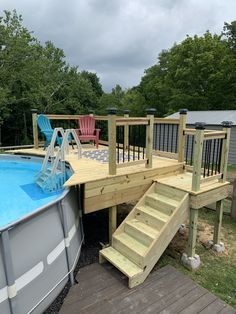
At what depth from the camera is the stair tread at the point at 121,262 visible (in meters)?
2.99

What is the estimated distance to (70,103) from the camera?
47.7ft

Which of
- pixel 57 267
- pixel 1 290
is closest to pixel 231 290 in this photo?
pixel 57 267

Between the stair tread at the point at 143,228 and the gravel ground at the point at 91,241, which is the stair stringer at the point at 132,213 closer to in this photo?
the stair tread at the point at 143,228

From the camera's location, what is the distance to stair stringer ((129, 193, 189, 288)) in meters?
3.03

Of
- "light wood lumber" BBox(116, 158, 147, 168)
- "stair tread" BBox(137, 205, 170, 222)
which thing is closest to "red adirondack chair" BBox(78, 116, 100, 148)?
"light wood lumber" BBox(116, 158, 147, 168)

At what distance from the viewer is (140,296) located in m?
2.83

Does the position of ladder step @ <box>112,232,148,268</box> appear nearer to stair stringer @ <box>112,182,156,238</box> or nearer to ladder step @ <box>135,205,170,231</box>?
stair stringer @ <box>112,182,156,238</box>

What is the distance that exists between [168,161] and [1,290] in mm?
3539

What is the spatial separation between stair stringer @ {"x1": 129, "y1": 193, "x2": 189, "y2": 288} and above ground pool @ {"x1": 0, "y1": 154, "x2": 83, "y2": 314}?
0.92 meters

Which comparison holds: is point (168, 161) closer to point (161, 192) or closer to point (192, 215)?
point (161, 192)

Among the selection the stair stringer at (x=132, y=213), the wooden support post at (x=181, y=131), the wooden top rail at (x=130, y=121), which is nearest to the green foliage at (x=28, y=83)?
the wooden top rail at (x=130, y=121)

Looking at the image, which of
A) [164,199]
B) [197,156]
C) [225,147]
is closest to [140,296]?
[164,199]

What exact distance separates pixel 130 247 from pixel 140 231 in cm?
26

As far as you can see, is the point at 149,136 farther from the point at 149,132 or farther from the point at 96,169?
the point at 96,169
